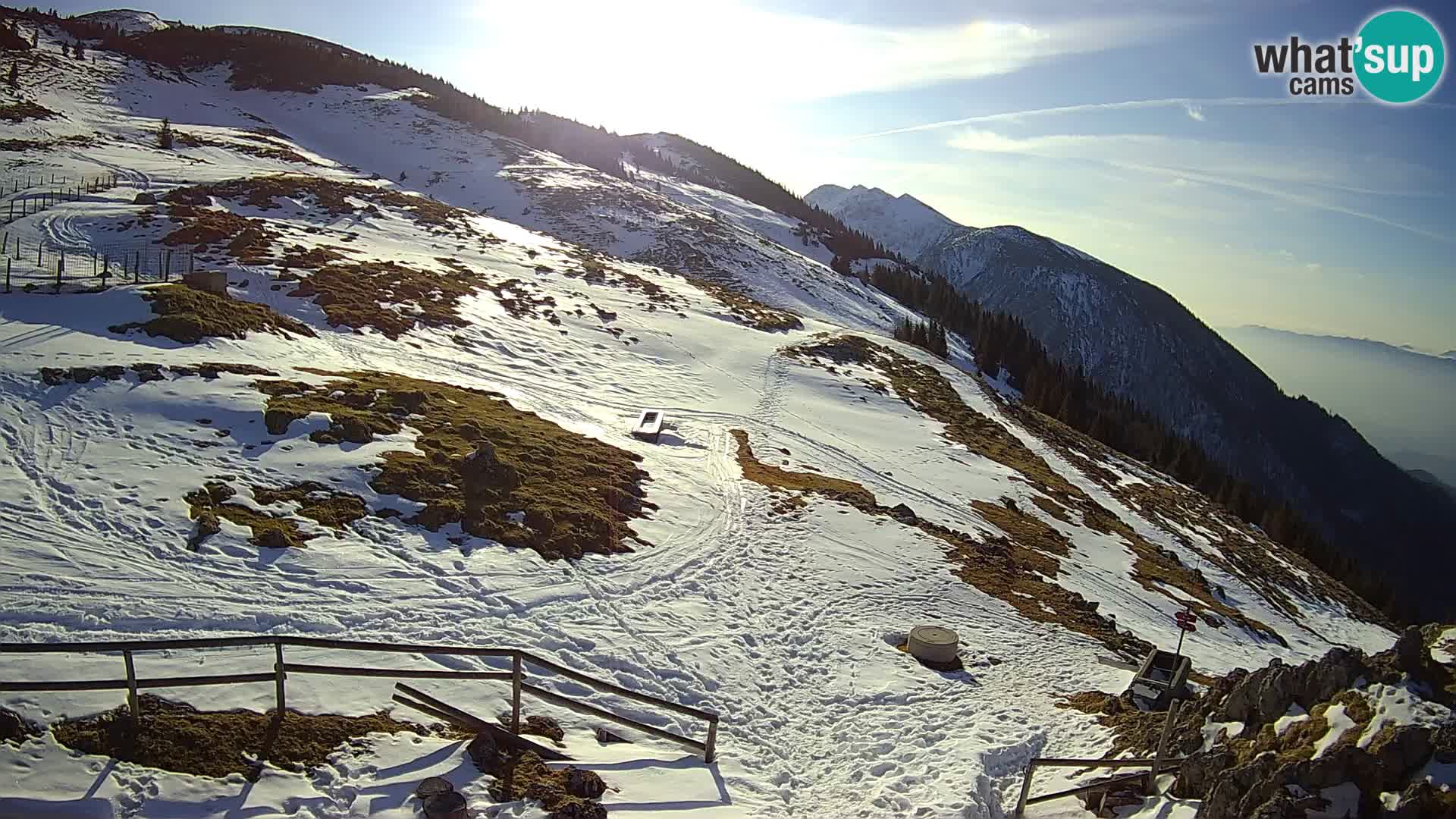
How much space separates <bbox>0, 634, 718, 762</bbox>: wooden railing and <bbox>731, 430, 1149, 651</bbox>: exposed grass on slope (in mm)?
12633

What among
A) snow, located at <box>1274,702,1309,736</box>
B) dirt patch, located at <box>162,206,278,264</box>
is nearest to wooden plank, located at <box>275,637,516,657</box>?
snow, located at <box>1274,702,1309,736</box>

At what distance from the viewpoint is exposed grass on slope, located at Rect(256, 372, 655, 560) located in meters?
17.3

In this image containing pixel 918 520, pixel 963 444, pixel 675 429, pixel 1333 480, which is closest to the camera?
pixel 918 520

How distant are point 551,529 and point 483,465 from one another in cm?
287

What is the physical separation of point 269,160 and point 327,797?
226 feet

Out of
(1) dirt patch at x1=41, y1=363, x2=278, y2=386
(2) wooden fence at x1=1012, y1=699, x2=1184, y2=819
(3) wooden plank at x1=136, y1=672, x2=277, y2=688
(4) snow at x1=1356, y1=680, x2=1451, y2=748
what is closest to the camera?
(3) wooden plank at x1=136, y1=672, x2=277, y2=688

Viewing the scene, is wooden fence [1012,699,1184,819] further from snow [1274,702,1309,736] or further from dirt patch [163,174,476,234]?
dirt patch [163,174,476,234]

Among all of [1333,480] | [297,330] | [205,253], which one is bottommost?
[1333,480]

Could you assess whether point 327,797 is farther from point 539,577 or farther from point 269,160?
point 269,160

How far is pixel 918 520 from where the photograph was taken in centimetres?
2570

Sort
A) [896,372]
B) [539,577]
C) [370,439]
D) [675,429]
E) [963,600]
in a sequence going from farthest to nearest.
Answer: [896,372] < [675,429] < [963,600] < [370,439] < [539,577]

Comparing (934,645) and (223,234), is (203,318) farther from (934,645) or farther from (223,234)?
(934,645)

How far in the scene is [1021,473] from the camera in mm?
36000

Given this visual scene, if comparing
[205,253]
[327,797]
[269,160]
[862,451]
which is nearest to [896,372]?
[862,451]
